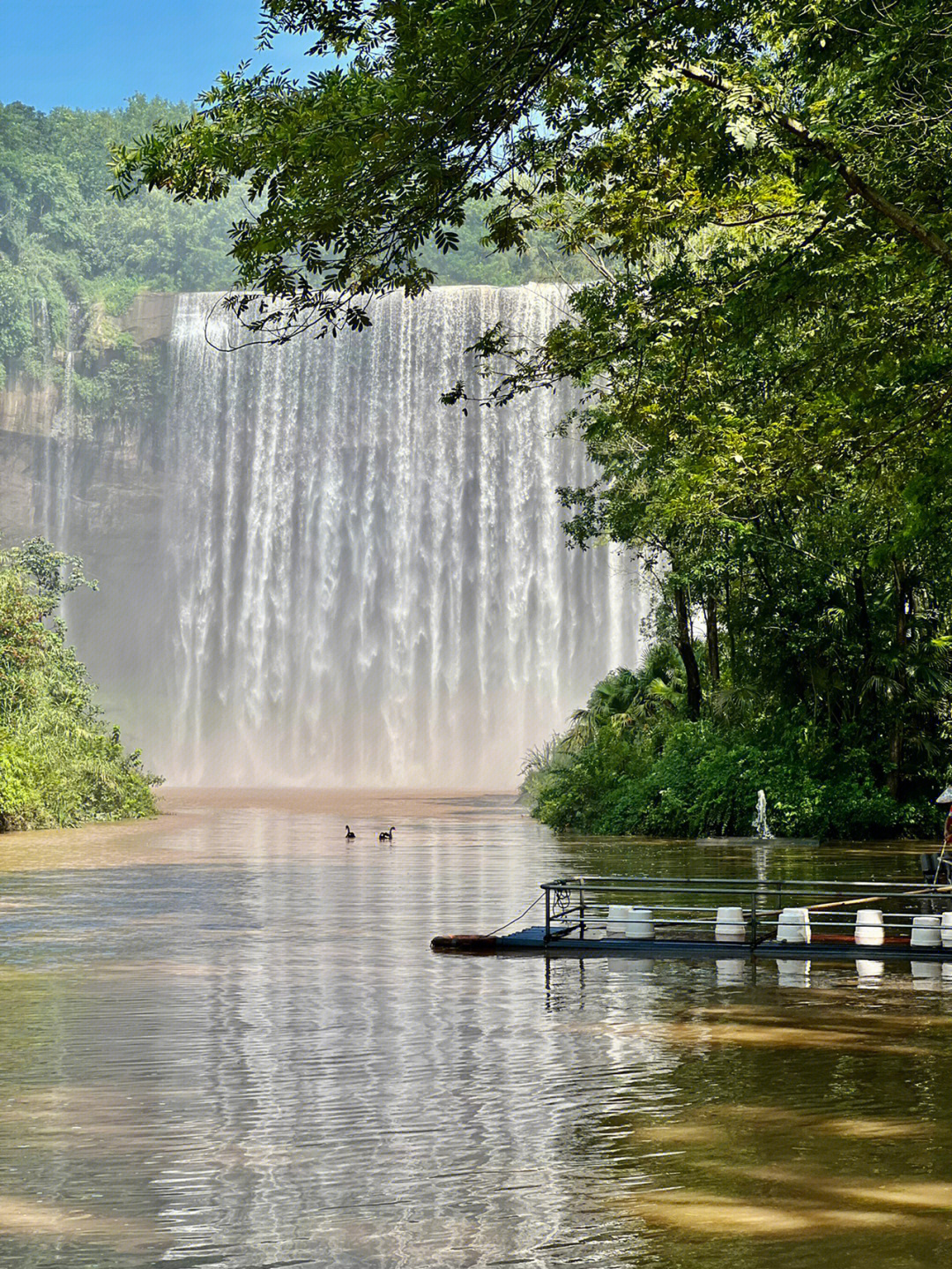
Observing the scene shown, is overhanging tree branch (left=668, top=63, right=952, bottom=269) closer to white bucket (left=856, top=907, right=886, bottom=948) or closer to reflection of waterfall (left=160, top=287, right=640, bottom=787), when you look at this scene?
white bucket (left=856, top=907, right=886, bottom=948)

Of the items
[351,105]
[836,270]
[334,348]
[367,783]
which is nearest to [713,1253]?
[351,105]

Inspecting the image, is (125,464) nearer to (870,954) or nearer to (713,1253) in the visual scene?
(870,954)

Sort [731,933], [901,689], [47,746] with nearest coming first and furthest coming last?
[731,933] < [901,689] < [47,746]

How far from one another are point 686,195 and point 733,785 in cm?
2261

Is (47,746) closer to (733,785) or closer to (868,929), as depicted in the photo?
(733,785)

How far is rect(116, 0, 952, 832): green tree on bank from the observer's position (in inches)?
374

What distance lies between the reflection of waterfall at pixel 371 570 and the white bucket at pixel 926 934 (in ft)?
201

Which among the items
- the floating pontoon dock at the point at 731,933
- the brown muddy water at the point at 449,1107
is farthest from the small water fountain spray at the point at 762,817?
the brown muddy water at the point at 449,1107

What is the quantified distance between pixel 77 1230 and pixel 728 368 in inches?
587

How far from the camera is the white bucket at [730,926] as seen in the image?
1636 centimetres

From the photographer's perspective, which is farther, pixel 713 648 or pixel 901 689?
pixel 713 648

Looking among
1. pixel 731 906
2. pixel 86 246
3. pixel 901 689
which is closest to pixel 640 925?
pixel 731 906

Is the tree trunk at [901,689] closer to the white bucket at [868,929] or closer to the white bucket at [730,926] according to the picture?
the white bucket at [730,926]

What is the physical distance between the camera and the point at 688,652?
4203cm
